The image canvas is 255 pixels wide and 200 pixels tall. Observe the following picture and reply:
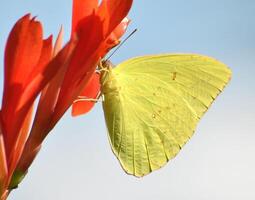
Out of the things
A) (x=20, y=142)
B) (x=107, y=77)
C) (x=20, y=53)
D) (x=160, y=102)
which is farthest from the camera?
(x=160, y=102)

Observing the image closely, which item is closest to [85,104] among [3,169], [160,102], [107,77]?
[107,77]

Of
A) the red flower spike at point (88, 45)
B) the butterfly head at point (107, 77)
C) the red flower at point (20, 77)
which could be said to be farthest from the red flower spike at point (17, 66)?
the butterfly head at point (107, 77)

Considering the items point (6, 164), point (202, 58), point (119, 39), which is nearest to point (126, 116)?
point (202, 58)

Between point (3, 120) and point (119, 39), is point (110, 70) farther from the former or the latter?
point (3, 120)

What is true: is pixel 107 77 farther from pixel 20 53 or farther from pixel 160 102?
pixel 20 53

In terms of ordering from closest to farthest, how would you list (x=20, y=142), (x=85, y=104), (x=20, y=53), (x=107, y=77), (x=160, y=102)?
(x=20, y=53) < (x=20, y=142) < (x=85, y=104) < (x=107, y=77) < (x=160, y=102)

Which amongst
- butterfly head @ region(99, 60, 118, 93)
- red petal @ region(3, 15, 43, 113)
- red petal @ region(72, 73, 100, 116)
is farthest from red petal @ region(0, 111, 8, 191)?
butterfly head @ region(99, 60, 118, 93)
